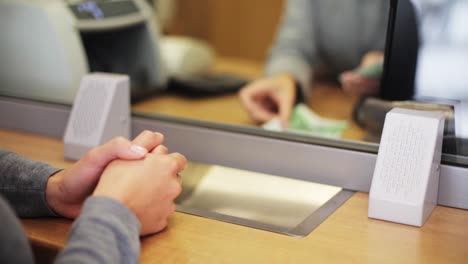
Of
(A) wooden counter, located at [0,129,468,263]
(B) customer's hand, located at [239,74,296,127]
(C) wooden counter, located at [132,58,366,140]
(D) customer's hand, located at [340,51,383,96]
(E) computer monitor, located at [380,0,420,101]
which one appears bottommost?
(A) wooden counter, located at [0,129,468,263]

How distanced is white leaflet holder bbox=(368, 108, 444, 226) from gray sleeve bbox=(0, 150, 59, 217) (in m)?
0.45

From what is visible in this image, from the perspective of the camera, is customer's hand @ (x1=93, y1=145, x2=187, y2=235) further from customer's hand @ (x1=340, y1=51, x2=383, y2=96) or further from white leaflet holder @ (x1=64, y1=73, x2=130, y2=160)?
customer's hand @ (x1=340, y1=51, x2=383, y2=96)

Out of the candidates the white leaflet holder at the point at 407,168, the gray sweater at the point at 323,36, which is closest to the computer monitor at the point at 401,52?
the white leaflet holder at the point at 407,168

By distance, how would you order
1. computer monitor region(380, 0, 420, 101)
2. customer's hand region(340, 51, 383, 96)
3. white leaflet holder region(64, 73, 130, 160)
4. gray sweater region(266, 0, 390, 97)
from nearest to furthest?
1. computer monitor region(380, 0, 420, 101)
2. white leaflet holder region(64, 73, 130, 160)
3. customer's hand region(340, 51, 383, 96)
4. gray sweater region(266, 0, 390, 97)

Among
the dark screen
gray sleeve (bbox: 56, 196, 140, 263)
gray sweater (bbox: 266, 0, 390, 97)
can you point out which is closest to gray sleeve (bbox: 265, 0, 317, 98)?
gray sweater (bbox: 266, 0, 390, 97)

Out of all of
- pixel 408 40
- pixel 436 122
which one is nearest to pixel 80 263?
pixel 436 122

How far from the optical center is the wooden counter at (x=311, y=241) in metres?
0.81

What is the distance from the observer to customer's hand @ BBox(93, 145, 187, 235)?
2.66 ft

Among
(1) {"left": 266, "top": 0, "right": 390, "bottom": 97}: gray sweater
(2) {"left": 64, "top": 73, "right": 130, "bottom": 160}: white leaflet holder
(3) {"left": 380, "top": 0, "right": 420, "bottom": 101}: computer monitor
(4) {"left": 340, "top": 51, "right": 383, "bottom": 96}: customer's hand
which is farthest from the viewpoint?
(1) {"left": 266, "top": 0, "right": 390, "bottom": 97}: gray sweater

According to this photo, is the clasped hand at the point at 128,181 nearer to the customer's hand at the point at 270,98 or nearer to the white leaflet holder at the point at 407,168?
the white leaflet holder at the point at 407,168

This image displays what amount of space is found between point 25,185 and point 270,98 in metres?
0.74

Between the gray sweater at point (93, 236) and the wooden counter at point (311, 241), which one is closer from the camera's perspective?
the gray sweater at point (93, 236)

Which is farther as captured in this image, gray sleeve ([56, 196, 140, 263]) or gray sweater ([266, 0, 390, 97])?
gray sweater ([266, 0, 390, 97])

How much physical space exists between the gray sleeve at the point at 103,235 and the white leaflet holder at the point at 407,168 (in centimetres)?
34
